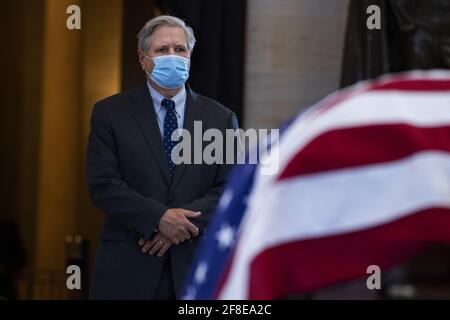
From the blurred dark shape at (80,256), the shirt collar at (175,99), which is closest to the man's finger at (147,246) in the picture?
the shirt collar at (175,99)

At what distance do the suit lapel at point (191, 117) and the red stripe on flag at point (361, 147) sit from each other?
2.82m

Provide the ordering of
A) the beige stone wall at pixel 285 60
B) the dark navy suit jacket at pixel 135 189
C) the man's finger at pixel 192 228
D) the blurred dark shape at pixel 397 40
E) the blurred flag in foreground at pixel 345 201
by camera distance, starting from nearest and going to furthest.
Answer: the blurred flag in foreground at pixel 345 201 → the man's finger at pixel 192 228 → the dark navy suit jacket at pixel 135 189 → the blurred dark shape at pixel 397 40 → the beige stone wall at pixel 285 60

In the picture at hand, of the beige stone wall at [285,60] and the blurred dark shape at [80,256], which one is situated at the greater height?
the beige stone wall at [285,60]

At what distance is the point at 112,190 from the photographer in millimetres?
5520

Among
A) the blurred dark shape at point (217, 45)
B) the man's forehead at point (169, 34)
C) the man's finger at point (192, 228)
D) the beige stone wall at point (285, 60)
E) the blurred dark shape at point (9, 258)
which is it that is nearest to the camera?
the man's finger at point (192, 228)

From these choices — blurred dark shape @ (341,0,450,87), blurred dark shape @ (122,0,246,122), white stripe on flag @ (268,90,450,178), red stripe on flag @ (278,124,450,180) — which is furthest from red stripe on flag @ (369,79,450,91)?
blurred dark shape @ (122,0,246,122)

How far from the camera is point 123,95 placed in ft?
19.2

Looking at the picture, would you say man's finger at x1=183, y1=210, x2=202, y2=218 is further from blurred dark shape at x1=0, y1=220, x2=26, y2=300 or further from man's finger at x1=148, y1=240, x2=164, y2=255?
blurred dark shape at x1=0, y1=220, x2=26, y2=300

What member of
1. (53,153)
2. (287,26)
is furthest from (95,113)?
(53,153)

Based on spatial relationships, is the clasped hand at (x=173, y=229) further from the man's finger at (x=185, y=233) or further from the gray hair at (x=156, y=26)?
the gray hair at (x=156, y=26)

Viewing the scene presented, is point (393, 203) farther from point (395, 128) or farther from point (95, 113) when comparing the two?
point (95, 113)

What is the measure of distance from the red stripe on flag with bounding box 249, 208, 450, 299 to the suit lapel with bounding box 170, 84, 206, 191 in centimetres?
280

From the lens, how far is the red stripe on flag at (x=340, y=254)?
108 inches

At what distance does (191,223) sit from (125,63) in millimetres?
3238
